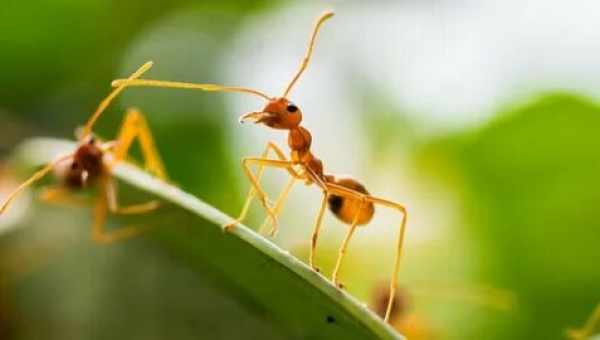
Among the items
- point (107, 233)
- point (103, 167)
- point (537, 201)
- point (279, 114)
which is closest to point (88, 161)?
point (103, 167)

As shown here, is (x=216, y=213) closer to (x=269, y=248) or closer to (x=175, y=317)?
(x=269, y=248)

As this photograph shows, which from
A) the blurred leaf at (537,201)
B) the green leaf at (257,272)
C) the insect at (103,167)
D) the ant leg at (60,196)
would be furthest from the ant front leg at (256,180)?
the blurred leaf at (537,201)

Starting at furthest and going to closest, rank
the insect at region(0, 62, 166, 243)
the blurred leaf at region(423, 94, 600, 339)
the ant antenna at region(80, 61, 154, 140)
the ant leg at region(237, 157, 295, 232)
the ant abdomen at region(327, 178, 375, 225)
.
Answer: the blurred leaf at region(423, 94, 600, 339)
the insect at region(0, 62, 166, 243)
the ant abdomen at region(327, 178, 375, 225)
the ant leg at region(237, 157, 295, 232)
the ant antenna at region(80, 61, 154, 140)

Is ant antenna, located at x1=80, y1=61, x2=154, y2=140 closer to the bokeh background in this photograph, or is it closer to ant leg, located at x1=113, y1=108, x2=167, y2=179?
ant leg, located at x1=113, y1=108, x2=167, y2=179

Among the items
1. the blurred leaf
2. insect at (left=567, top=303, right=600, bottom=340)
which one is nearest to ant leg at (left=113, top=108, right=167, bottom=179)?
insect at (left=567, top=303, right=600, bottom=340)

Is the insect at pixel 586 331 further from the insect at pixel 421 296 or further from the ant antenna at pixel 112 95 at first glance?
the ant antenna at pixel 112 95

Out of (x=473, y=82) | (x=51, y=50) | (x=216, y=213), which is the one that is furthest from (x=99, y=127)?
(x=216, y=213)
